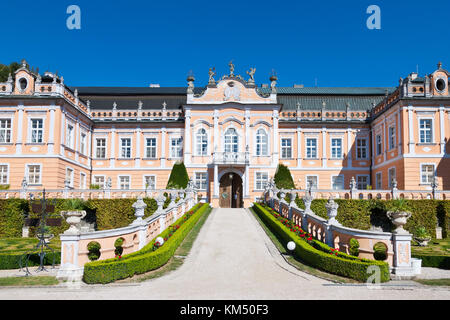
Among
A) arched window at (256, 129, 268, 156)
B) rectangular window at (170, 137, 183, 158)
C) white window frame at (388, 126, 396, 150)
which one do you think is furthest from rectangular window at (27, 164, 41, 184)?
white window frame at (388, 126, 396, 150)

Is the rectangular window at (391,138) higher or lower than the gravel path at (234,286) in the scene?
higher

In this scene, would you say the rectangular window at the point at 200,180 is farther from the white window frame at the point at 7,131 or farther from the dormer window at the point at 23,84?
the dormer window at the point at 23,84

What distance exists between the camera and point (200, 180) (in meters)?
35.1

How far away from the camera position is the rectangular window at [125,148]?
124 ft

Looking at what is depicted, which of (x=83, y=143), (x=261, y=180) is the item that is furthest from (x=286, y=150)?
(x=83, y=143)

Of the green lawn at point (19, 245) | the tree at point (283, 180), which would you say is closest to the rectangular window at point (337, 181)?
the tree at point (283, 180)

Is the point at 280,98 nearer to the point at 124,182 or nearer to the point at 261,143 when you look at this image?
the point at 261,143

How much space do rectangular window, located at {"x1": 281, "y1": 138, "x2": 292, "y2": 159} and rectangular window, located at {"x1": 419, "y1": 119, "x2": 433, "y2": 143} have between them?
437 inches

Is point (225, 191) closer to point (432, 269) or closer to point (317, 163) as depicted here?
point (317, 163)

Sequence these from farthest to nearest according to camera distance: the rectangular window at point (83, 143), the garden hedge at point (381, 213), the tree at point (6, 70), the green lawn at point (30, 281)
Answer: the tree at point (6, 70) < the rectangular window at point (83, 143) < the garden hedge at point (381, 213) < the green lawn at point (30, 281)

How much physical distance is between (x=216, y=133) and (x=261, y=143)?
378 centimetres

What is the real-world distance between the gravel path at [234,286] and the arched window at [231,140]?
1915 centimetres
